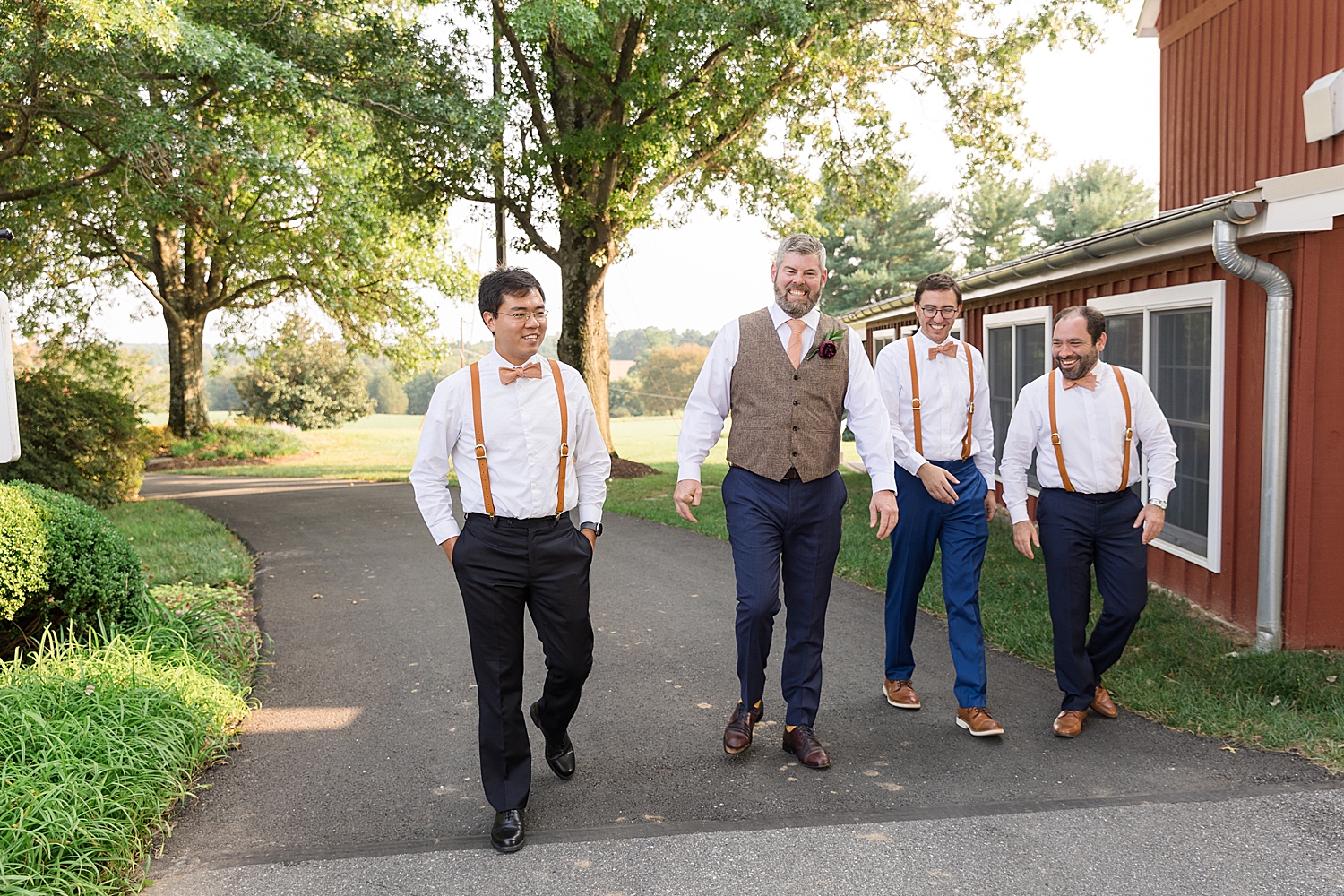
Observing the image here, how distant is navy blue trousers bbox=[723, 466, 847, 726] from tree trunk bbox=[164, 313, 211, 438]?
81.8 ft

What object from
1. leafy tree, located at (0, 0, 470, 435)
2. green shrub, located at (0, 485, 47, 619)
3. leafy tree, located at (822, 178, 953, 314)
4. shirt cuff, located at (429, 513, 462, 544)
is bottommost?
green shrub, located at (0, 485, 47, 619)

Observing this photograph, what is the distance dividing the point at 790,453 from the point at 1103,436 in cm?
152

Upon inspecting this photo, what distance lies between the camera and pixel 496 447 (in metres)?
3.73

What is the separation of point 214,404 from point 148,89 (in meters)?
67.0

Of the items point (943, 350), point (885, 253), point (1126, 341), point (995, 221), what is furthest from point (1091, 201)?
point (943, 350)

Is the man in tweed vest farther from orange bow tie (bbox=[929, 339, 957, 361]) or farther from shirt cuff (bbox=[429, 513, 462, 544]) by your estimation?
shirt cuff (bbox=[429, 513, 462, 544])

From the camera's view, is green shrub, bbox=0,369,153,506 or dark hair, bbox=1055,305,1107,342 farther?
green shrub, bbox=0,369,153,506

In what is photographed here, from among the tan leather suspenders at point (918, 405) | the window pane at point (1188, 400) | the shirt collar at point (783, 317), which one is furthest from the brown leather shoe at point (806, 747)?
the window pane at point (1188, 400)

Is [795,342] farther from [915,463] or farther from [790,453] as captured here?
[915,463]

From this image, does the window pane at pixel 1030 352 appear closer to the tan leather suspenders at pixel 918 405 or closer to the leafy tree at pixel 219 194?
the tan leather suspenders at pixel 918 405

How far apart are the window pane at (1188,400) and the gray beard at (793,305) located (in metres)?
3.98

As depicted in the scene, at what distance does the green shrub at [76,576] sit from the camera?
546cm

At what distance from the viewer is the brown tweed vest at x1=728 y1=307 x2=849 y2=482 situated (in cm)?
424

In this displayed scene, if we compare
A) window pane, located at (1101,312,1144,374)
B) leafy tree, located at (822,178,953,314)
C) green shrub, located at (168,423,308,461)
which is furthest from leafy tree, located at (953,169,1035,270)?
window pane, located at (1101,312,1144,374)
